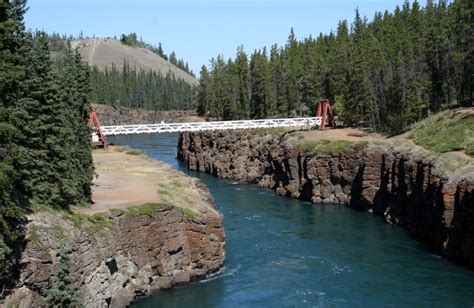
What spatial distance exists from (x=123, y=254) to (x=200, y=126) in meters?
54.3

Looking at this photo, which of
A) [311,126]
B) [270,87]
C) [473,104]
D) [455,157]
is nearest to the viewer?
[455,157]

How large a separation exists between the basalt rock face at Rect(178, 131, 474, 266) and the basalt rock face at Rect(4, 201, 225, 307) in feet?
63.2

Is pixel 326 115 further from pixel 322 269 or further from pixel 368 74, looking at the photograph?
pixel 322 269

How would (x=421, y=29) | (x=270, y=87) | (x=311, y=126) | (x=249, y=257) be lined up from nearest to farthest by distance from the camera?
(x=249, y=257)
(x=311, y=126)
(x=421, y=29)
(x=270, y=87)

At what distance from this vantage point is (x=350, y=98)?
96688 millimetres

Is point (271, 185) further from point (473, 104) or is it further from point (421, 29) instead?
point (421, 29)

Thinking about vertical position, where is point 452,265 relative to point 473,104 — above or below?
below

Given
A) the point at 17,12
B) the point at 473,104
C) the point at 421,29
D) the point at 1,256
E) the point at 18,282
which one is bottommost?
the point at 18,282

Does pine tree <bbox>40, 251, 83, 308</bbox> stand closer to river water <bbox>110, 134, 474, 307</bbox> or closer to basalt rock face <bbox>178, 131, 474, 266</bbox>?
river water <bbox>110, 134, 474, 307</bbox>

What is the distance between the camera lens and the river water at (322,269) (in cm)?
3881

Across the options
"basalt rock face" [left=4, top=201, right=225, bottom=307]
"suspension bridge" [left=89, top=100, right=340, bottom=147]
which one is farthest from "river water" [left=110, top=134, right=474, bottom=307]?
"suspension bridge" [left=89, top=100, right=340, bottom=147]

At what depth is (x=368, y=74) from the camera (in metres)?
92.7

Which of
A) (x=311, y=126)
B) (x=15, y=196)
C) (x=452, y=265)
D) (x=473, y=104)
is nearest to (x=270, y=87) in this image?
(x=311, y=126)

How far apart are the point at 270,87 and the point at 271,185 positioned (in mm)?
42800
